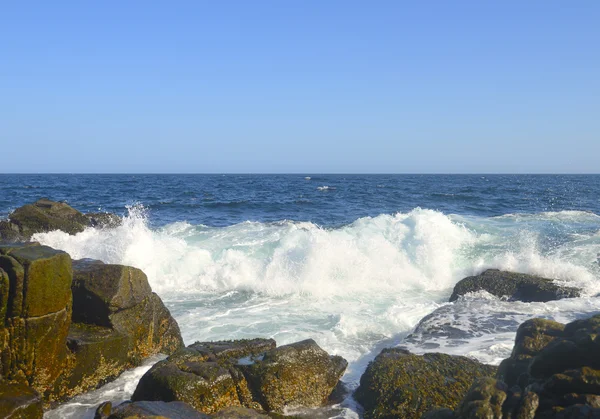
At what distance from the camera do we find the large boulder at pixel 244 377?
16.3 feet

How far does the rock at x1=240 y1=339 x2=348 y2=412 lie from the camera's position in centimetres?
542

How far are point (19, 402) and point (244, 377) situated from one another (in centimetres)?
210

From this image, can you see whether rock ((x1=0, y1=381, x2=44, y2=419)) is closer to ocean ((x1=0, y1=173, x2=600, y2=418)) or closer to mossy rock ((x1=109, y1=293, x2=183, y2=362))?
ocean ((x1=0, y1=173, x2=600, y2=418))

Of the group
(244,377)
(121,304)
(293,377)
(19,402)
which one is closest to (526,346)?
(293,377)

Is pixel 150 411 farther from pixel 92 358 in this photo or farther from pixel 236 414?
pixel 92 358

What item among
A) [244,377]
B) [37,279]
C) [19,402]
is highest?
[37,279]

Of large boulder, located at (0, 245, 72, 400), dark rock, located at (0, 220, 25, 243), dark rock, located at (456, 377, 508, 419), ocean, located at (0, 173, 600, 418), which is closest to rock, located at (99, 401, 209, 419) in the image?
large boulder, located at (0, 245, 72, 400)

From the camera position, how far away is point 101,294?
6.25m

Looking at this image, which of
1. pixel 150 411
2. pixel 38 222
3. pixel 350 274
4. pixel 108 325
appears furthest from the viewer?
pixel 38 222

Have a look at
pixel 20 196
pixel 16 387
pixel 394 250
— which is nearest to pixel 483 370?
pixel 16 387

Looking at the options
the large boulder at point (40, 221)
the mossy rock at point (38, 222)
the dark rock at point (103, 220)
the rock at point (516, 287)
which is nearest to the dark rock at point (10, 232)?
the large boulder at point (40, 221)

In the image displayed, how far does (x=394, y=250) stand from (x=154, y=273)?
6.23m

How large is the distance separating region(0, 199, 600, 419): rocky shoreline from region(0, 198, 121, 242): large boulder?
8.61 m

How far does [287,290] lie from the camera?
446 inches
